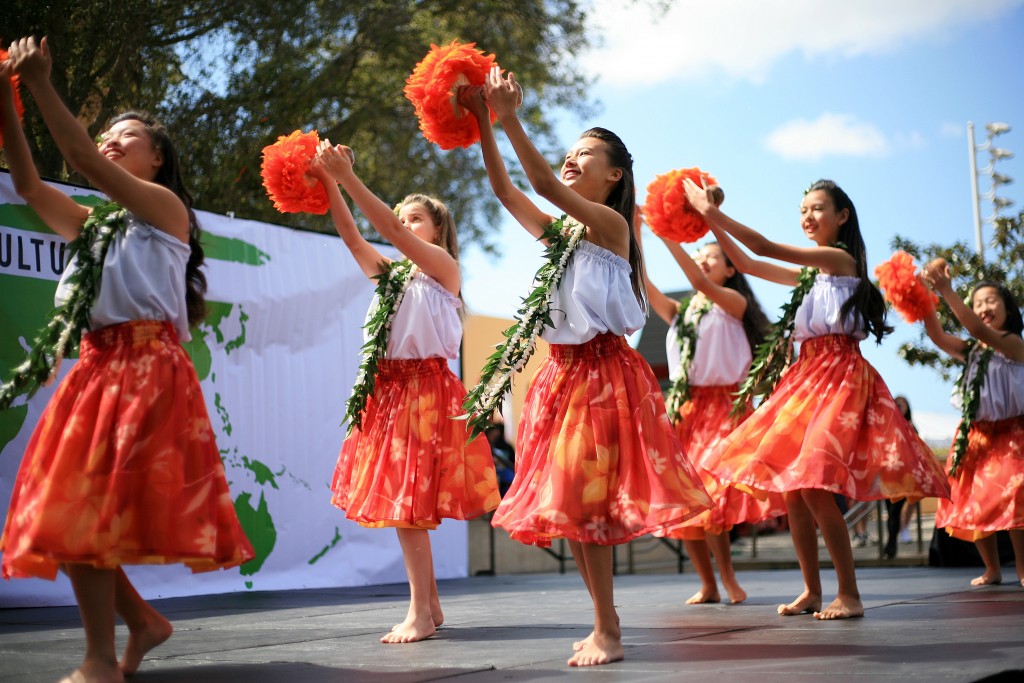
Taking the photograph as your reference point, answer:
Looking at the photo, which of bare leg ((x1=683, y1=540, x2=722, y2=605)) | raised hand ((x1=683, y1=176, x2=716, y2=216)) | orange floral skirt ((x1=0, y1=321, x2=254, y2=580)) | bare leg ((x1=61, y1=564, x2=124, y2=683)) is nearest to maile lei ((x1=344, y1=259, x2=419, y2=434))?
raised hand ((x1=683, y1=176, x2=716, y2=216))

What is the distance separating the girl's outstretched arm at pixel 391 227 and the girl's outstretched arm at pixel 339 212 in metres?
0.01

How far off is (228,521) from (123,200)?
2.81 ft

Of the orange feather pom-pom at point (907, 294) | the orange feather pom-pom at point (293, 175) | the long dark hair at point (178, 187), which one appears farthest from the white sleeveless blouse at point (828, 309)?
the long dark hair at point (178, 187)

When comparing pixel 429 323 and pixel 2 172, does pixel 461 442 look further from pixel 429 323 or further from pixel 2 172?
pixel 2 172

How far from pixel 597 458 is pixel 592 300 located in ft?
1.52

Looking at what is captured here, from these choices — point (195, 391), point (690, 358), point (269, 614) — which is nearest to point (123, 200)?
point (195, 391)

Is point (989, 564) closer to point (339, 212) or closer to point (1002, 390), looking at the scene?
point (1002, 390)

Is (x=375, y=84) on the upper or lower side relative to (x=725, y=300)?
upper

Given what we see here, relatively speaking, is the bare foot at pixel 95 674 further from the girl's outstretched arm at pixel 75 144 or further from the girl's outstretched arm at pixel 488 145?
the girl's outstretched arm at pixel 488 145

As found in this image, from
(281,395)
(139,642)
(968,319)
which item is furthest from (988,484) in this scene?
(139,642)

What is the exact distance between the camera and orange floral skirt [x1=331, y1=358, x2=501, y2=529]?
3996 millimetres

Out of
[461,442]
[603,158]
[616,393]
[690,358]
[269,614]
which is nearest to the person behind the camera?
[616,393]

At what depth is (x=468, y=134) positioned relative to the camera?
3344mm

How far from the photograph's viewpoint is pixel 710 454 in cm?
468
